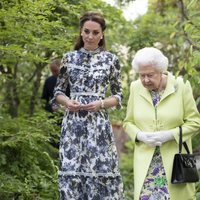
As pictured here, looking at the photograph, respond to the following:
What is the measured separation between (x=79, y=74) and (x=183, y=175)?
1149 millimetres

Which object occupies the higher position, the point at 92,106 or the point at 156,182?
the point at 92,106

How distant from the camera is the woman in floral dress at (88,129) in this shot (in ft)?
16.5

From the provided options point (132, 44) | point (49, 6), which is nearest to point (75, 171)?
point (49, 6)

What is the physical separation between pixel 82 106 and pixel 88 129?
22cm

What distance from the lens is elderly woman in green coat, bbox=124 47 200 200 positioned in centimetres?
479

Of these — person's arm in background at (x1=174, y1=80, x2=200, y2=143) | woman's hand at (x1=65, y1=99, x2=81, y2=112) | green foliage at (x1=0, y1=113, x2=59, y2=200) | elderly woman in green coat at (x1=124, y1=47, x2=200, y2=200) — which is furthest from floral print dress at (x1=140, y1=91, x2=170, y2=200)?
green foliage at (x1=0, y1=113, x2=59, y2=200)

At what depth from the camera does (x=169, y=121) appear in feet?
15.9

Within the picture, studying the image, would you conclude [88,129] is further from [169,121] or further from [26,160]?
[26,160]

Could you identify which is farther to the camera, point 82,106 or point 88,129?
point 88,129

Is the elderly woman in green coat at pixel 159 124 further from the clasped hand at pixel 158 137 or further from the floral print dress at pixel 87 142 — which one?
the floral print dress at pixel 87 142

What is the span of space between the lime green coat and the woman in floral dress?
10.7 inches

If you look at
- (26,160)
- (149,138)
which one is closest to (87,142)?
(149,138)

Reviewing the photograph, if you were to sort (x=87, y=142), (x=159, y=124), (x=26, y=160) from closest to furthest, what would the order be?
(x=159, y=124)
(x=87, y=142)
(x=26, y=160)

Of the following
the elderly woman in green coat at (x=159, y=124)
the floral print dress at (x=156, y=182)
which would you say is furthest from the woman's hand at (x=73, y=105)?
the floral print dress at (x=156, y=182)
